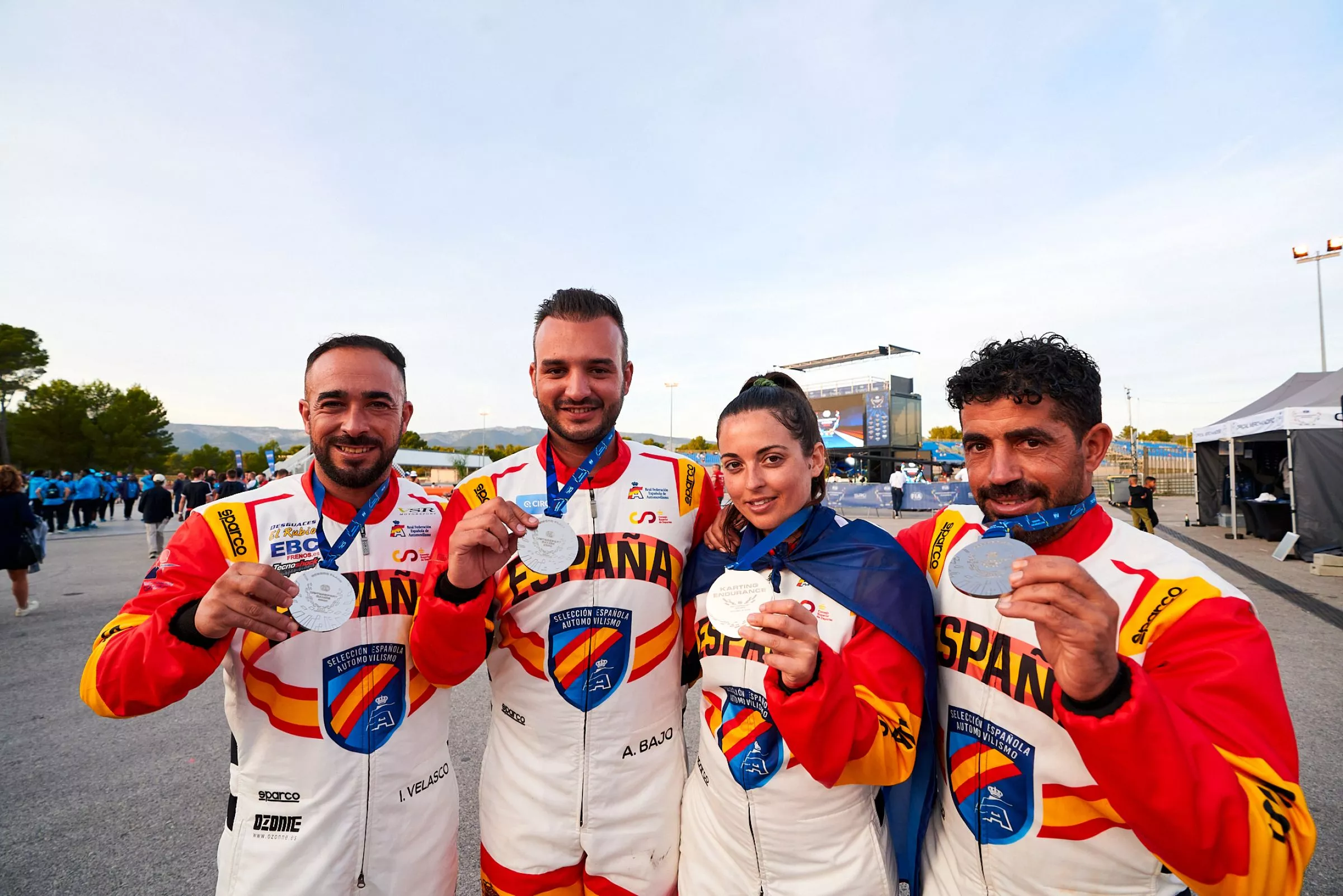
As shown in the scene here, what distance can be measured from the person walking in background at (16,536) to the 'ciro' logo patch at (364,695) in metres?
9.75

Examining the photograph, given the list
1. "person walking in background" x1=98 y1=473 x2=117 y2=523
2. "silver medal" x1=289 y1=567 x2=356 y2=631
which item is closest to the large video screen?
"person walking in background" x1=98 y1=473 x2=117 y2=523

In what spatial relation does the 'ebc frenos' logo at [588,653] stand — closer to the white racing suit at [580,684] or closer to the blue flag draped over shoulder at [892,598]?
the white racing suit at [580,684]

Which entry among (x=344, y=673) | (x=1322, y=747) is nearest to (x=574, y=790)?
(x=344, y=673)

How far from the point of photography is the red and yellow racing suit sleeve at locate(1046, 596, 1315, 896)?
3.92 ft

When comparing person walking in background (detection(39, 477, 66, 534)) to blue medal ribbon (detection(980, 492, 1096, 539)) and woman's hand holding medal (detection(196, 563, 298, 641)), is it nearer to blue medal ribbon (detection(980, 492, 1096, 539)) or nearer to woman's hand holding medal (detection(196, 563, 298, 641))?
woman's hand holding medal (detection(196, 563, 298, 641))

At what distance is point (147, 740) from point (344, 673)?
→ 4329mm

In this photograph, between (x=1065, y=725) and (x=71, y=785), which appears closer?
(x=1065, y=725)

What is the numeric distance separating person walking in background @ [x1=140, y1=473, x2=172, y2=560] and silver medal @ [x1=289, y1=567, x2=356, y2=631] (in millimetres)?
14435

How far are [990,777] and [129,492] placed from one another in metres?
40.6

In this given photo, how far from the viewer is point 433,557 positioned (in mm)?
2162

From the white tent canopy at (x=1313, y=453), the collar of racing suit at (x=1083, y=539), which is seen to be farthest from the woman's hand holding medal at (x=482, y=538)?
the white tent canopy at (x=1313, y=453)

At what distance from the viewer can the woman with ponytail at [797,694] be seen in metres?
1.67

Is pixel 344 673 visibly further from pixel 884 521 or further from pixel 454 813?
pixel 884 521

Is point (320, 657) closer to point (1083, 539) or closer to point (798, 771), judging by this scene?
point (798, 771)
